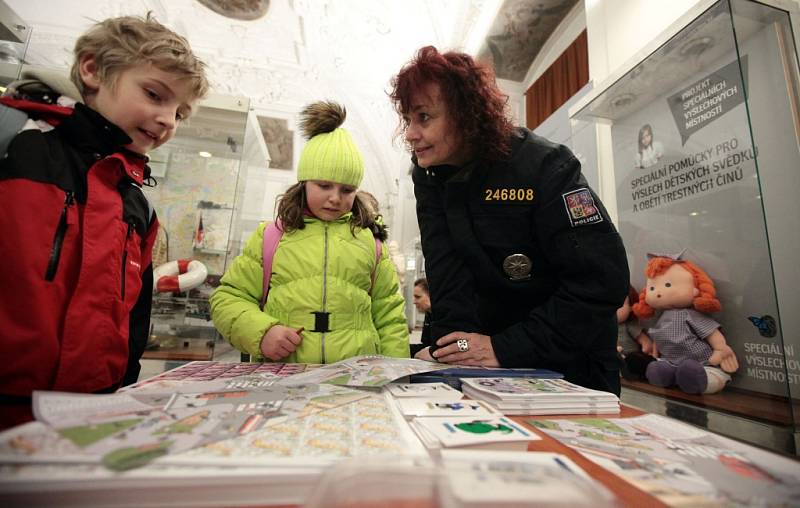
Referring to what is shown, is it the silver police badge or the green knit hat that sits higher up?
the green knit hat

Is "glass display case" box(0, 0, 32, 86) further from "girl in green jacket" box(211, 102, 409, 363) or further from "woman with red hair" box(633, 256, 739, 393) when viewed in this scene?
"woman with red hair" box(633, 256, 739, 393)

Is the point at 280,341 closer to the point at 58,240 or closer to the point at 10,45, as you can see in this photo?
the point at 58,240

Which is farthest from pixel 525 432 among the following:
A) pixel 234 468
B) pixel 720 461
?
pixel 234 468

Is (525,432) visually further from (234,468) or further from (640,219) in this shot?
(640,219)

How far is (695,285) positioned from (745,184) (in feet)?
1.53

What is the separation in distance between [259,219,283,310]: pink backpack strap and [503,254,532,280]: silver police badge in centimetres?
85

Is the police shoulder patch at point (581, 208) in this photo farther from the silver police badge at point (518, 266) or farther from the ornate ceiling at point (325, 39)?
the ornate ceiling at point (325, 39)

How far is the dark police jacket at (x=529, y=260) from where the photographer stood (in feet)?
Result: 3.14

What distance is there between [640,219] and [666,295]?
555 mm

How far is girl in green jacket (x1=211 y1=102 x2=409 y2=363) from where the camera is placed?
1221 millimetres

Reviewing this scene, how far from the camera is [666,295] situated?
1.71 metres

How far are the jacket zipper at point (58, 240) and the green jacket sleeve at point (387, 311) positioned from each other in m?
0.97

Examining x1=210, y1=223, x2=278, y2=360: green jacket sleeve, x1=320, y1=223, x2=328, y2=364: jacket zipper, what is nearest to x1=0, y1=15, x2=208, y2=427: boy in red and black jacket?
x1=210, y1=223, x2=278, y2=360: green jacket sleeve

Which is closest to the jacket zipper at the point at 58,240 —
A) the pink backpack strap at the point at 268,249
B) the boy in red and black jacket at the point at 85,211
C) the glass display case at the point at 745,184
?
the boy in red and black jacket at the point at 85,211
